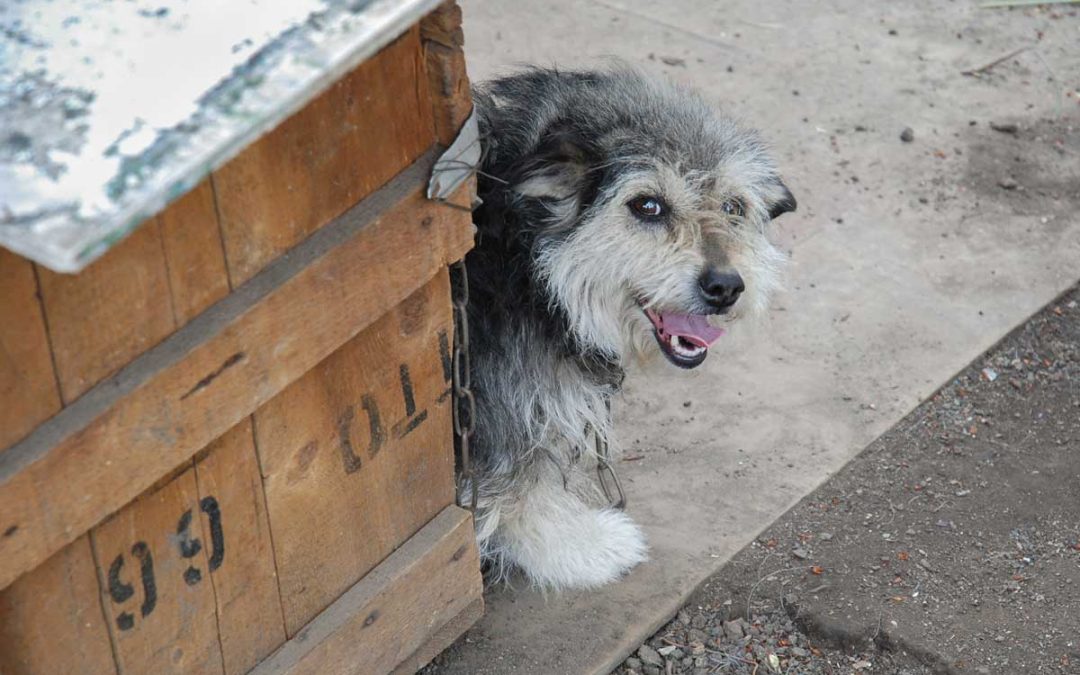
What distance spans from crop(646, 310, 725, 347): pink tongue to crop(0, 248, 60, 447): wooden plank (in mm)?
1431

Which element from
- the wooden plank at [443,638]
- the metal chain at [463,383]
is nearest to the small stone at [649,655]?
the wooden plank at [443,638]

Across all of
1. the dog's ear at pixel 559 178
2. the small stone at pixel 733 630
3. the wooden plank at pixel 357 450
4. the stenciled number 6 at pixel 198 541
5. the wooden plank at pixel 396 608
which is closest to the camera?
the stenciled number 6 at pixel 198 541

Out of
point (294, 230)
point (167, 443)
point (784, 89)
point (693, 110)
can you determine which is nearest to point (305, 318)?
point (294, 230)

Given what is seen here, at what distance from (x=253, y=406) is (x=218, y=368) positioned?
4.9 inches

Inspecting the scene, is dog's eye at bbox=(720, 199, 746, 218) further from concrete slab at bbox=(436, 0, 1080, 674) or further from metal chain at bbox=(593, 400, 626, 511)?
concrete slab at bbox=(436, 0, 1080, 674)

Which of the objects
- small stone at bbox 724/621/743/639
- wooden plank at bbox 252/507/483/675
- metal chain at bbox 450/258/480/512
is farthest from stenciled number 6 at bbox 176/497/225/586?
small stone at bbox 724/621/743/639

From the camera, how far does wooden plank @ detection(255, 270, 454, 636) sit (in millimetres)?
2467

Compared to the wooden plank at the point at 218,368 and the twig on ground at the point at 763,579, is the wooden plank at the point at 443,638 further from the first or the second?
the wooden plank at the point at 218,368

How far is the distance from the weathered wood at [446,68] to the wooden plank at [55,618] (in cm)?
92

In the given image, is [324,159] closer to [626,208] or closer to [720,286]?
[626,208]

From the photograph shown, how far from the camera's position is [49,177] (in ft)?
4.61

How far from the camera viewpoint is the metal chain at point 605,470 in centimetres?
336

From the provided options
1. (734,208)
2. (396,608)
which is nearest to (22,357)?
(396,608)

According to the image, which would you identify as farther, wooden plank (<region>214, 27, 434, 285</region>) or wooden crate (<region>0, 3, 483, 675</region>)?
wooden plank (<region>214, 27, 434, 285</region>)
